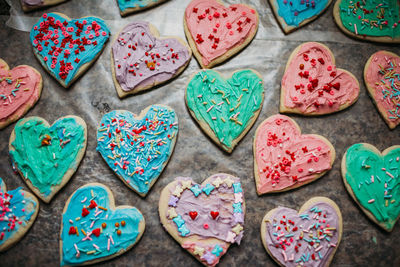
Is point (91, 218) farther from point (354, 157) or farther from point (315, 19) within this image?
point (315, 19)

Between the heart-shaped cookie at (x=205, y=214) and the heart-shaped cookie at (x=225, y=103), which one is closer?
the heart-shaped cookie at (x=205, y=214)

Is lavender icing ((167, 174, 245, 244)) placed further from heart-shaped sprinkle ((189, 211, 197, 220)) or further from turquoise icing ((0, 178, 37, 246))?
turquoise icing ((0, 178, 37, 246))

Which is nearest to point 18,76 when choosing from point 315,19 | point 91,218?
point 91,218

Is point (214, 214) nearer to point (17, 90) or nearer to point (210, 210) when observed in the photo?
point (210, 210)

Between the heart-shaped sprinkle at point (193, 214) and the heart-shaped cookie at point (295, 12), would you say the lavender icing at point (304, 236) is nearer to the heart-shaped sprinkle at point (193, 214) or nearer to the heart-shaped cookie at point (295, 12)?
the heart-shaped sprinkle at point (193, 214)

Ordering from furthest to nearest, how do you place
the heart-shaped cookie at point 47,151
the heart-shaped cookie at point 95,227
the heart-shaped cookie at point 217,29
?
the heart-shaped cookie at point 217,29, the heart-shaped cookie at point 47,151, the heart-shaped cookie at point 95,227

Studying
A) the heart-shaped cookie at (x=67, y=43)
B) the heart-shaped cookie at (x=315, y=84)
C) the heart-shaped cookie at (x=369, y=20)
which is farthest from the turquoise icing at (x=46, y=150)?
the heart-shaped cookie at (x=369, y=20)
